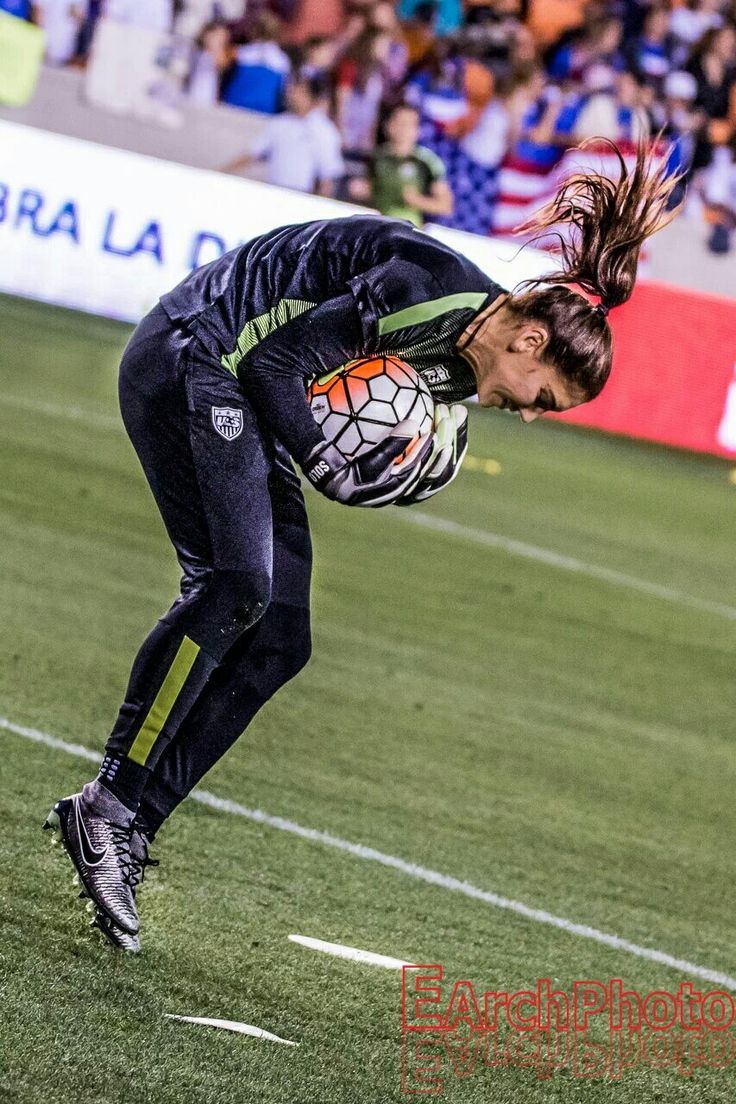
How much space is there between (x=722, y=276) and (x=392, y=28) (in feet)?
14.2

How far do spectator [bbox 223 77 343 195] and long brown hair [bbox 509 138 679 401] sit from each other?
44.2ft

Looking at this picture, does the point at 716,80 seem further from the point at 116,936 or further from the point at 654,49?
the point at 116,936

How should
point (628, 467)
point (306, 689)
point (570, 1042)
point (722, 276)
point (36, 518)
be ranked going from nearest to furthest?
point (570, 1042), point (306, 689), point (36, 518), point (628, 467), point (722, 276)

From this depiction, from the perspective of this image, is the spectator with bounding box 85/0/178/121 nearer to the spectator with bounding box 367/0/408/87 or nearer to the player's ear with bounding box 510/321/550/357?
the spectator with bounding box 367/0/408/87

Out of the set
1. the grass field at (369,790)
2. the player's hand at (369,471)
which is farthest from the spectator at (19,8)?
the player's hand at (369,471)

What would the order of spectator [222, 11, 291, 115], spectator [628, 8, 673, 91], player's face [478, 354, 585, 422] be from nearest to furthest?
player's face [478, 354, 585, 422] < spectator [222, 11, 291, 115] < spectator [628, 8, 673, 91]

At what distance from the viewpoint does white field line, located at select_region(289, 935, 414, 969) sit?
14.9 feet

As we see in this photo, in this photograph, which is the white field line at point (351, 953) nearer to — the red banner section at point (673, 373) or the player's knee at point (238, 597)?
the player's knee at point (238, 597)

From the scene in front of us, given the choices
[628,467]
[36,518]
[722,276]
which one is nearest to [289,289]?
[36,518]

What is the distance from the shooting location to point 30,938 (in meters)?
4.12

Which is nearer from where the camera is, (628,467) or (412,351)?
(412,351)

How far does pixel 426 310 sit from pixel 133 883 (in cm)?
155

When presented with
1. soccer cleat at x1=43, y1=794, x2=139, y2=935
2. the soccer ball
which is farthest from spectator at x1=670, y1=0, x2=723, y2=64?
soccer cleat at x1=43, y1=794, x2=139, y2=935

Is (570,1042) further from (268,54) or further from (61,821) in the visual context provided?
(268,54)
